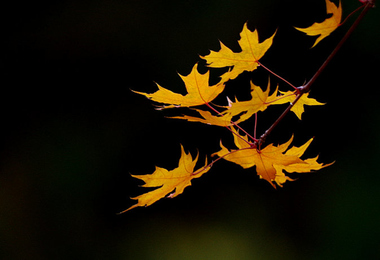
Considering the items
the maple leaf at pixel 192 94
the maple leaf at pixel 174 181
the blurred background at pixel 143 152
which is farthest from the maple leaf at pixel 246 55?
the blurred background at pixel 143 152

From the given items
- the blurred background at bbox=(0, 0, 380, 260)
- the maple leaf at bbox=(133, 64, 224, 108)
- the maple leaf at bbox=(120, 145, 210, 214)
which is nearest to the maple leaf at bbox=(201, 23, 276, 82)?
the maple leaf at bbox=(133, 64, 224, 108)

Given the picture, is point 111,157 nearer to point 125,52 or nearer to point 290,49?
point 125,52

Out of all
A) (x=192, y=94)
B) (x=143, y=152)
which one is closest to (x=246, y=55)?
(x=192, y=94)

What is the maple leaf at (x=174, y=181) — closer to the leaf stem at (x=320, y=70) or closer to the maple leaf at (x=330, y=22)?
the leaf stem at (x=320, y=70)

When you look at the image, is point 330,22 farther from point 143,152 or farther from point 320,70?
point 143,152

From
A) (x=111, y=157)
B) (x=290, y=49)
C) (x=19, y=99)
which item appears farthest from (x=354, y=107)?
(x=19, y=99)

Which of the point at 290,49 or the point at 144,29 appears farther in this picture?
the point at 144,29

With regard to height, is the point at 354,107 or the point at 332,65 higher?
the point at 332,65
